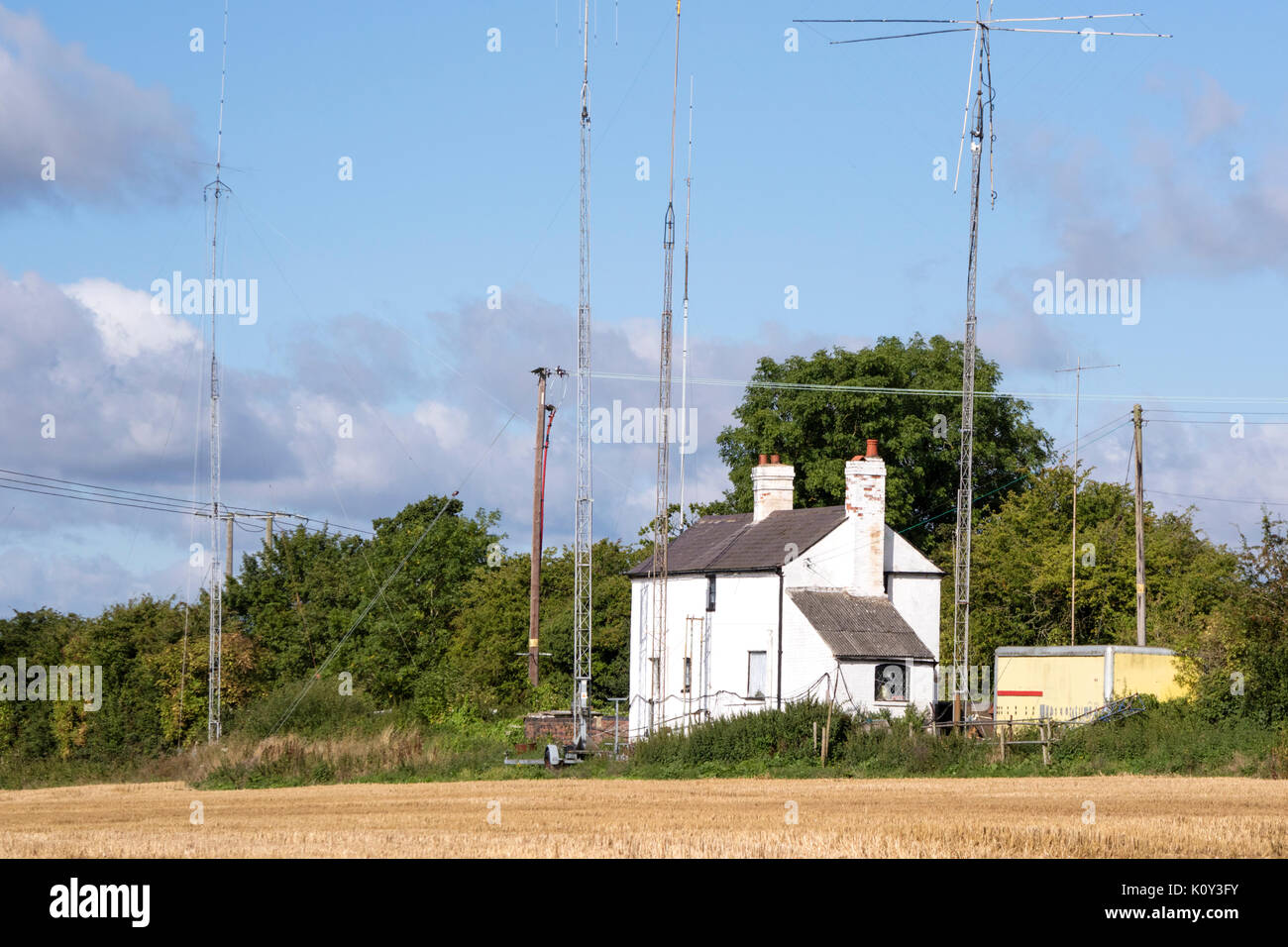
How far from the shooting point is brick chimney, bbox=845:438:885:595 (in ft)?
166

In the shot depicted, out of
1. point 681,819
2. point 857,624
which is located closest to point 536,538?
point 857,624

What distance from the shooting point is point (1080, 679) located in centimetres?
4400

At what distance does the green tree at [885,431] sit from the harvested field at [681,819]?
36626mm

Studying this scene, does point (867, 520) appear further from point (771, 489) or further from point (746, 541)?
point (771, 489)

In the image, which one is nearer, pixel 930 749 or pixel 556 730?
pixel 930 749

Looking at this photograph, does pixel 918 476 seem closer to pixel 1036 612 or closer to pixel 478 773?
pixel 1036 612

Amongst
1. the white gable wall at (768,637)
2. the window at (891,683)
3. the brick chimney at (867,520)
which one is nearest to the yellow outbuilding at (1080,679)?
the window at (891,683)

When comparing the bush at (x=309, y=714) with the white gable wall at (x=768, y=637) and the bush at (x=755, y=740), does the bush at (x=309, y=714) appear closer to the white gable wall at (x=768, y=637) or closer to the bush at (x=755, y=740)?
the white gable wall at (x=768, y=637)

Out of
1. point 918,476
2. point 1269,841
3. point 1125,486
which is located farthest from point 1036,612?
point 1269,841

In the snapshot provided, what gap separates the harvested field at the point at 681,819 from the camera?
1933 centimetres

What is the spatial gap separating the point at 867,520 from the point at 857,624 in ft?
13.4

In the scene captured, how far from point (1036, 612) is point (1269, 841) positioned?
41430mm

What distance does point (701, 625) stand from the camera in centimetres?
5234

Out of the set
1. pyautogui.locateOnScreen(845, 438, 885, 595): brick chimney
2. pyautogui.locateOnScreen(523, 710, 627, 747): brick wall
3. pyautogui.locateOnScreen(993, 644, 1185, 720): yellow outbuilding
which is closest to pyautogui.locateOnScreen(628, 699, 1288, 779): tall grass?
pyautogui.locateOnScreen(993, 644, 1185, 720): yellow outbuilding
